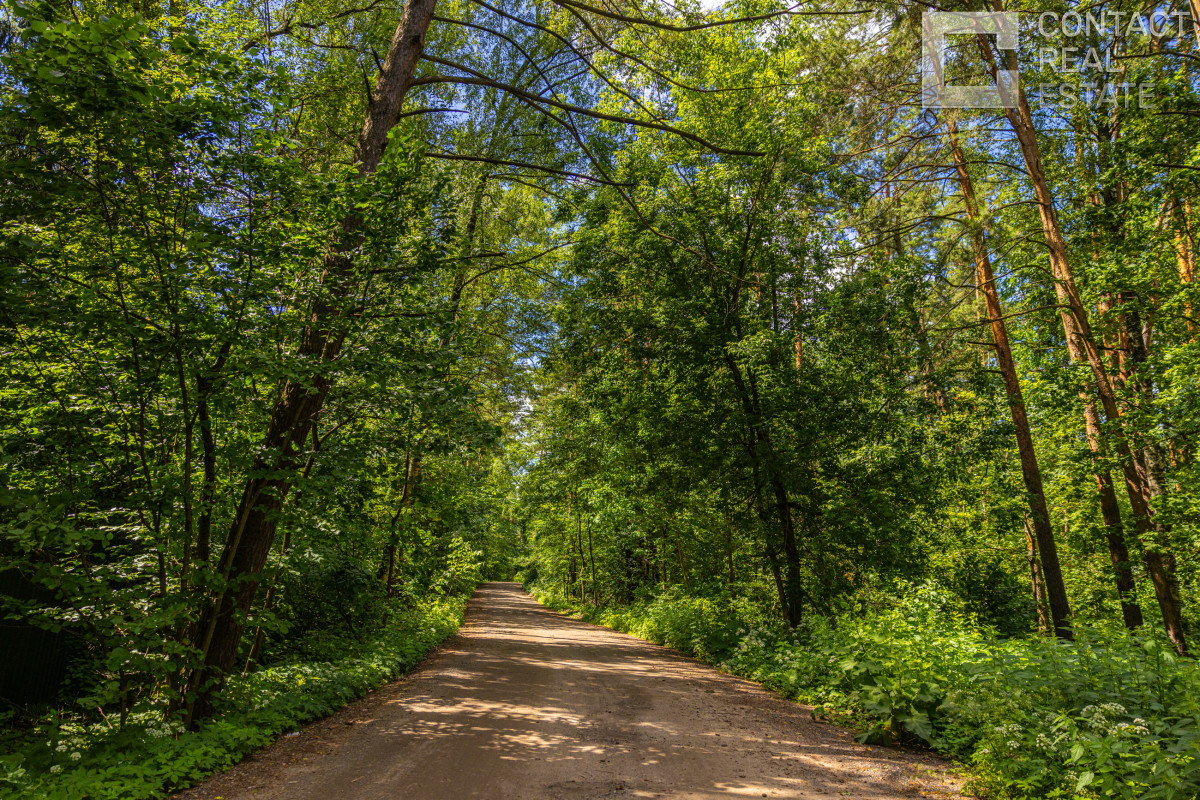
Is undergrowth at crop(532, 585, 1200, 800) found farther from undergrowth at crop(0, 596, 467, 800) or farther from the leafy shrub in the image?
the leafy shrub

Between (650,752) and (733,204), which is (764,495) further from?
(650,752)

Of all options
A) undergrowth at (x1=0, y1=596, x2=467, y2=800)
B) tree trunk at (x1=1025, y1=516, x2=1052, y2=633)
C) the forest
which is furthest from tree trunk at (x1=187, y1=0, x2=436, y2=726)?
tree trunk at (x1=1025, y1=516, x2=1052, y2=633)

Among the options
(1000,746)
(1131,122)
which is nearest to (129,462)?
(1000,746)

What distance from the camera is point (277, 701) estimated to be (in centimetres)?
591

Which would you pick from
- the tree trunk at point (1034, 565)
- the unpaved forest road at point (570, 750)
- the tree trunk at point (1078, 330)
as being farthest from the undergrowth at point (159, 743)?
the tree trunk at point (1034, 565)

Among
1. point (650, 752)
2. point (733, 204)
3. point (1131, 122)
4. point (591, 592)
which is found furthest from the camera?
point (591, 592)

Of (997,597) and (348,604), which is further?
(997,597)

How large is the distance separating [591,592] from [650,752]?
75.2ft

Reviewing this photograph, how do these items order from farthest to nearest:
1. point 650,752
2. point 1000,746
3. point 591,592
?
point 591,592
point 650,752
point 1000,746

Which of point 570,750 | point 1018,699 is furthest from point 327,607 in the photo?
point 1018,699

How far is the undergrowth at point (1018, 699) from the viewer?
3.72 meters

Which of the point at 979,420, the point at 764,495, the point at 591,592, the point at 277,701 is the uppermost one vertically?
the point at 979,420

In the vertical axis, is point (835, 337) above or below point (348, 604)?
above

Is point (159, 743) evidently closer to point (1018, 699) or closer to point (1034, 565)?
point (1018, 699)
